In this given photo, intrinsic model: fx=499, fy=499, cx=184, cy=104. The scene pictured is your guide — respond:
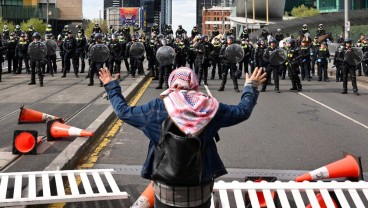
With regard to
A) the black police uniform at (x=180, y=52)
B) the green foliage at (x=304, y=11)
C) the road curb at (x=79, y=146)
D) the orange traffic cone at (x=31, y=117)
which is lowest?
the road curb at (x=79, y=146)

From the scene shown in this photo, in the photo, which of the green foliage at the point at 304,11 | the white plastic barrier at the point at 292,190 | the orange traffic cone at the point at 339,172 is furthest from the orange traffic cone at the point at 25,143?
the green foliage at the point at 304,11

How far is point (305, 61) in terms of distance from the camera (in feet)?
72.4

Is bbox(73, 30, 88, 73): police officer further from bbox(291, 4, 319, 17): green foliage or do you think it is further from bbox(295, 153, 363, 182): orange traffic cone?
bbox(291, 4, 319, 17): green foliage

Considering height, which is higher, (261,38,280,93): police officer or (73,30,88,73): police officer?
(73,30,88,73): police officer

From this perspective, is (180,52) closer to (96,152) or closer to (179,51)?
(179,51)

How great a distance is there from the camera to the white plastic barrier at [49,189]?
4.78 m

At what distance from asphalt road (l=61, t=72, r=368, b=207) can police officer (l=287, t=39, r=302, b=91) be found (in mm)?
3108

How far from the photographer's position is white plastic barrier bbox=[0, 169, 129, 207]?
478 cm

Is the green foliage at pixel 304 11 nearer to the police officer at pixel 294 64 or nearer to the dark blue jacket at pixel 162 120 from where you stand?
the police officer at pixel 294 64

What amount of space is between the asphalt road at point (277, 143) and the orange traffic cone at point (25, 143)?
962 millimetres

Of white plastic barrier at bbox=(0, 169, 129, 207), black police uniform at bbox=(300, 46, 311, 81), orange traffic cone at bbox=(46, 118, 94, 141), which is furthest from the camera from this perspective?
black police uniform at bbox=(300, 46, 311, 81)

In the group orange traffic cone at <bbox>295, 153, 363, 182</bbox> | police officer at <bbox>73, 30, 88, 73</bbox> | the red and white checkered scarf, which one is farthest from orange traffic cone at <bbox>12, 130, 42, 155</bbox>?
police officer at <bbox>73, 30, 88, 73</bbox>

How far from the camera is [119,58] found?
21391 millimetres

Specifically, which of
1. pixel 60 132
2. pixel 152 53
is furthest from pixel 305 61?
pixel 60 132
